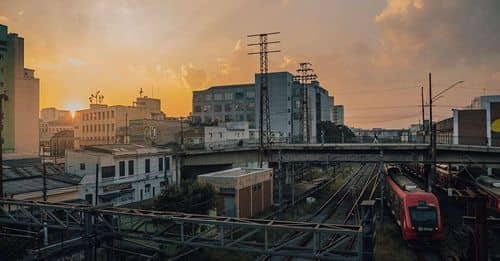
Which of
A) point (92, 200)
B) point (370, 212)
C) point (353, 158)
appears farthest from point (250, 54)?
point (370, 212)

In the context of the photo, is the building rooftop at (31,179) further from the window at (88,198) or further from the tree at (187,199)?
the tree at (187,199)

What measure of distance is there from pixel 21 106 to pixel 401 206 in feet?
232

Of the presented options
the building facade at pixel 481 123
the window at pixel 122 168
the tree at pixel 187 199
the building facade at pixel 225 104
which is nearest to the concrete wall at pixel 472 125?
the building facade at pixel 481 123

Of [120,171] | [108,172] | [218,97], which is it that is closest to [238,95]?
[218,97]

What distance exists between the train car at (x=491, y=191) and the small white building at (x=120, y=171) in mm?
28194

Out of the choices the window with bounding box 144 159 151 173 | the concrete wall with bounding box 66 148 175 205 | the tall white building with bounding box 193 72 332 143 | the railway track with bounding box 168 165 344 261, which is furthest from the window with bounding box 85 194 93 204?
the tall white building with bounding box 193 72 332 143

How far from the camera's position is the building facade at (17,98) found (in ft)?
222

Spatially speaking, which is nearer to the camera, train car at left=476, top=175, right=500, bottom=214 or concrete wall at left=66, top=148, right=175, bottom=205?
train car at left=476, top=175, right=500, bottom=214

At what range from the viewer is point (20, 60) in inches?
2822

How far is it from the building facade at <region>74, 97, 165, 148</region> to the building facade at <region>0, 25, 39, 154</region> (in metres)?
8.65

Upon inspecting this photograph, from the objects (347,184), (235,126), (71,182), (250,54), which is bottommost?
(347,184)

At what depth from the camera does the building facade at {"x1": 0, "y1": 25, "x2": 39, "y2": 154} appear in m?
67.7

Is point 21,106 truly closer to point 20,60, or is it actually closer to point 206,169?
point 20,60

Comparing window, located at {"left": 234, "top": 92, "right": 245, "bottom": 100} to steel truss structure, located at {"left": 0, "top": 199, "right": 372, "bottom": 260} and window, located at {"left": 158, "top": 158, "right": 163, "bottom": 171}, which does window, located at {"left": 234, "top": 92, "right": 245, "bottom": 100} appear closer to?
window, located at {"left": 158, "top": 158, "right": 163, "bottom": 171}
